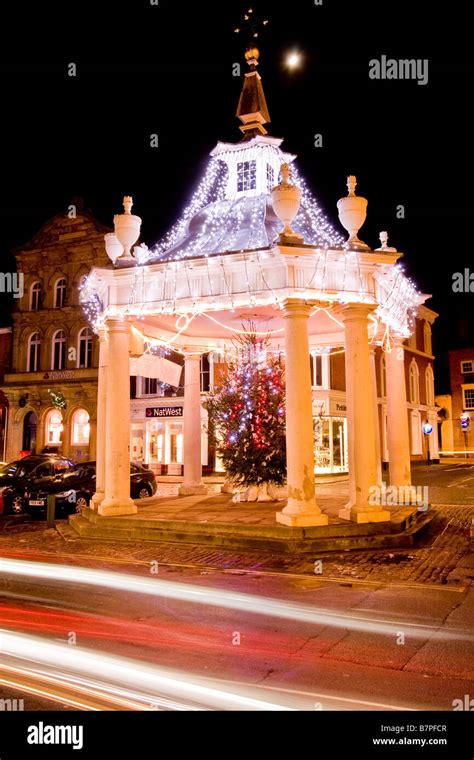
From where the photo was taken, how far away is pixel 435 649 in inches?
228

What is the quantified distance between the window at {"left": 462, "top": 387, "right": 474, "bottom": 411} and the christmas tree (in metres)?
44.3

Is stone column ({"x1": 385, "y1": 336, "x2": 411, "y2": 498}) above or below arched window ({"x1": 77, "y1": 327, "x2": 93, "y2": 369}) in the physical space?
below

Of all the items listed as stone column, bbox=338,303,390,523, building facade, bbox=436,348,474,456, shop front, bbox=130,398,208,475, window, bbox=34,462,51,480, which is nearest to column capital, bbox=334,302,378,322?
stone column, bbox=338,303,390,523

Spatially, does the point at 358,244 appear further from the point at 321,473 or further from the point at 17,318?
the point at 17,318

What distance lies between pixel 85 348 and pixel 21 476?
18.6 m

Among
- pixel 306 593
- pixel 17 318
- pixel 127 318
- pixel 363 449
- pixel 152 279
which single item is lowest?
pixel 306 593

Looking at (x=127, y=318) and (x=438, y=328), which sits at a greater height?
(x=438, y=328)

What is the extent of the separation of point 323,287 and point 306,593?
6.16 metres

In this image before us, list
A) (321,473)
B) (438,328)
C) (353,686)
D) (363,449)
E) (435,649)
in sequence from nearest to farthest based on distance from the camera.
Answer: (353,686) → (435,649) → (363,449) → (321,473) → (438,328)

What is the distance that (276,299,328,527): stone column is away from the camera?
11125 mm

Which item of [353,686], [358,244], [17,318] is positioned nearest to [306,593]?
[353,686]

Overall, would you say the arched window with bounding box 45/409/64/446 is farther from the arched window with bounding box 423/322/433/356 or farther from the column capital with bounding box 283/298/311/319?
the arched window with bounding box 423/322/433/356

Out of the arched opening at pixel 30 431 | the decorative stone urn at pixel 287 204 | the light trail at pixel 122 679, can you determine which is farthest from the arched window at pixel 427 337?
the light trail at pixel 122 679

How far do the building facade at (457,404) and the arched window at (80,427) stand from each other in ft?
108
